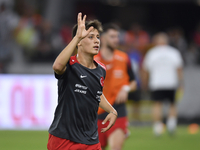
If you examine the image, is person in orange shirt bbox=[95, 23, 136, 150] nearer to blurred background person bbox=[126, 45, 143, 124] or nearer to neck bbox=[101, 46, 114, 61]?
neck bbox=[101, 46, 114, 61]

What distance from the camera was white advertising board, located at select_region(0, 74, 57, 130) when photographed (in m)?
13.2

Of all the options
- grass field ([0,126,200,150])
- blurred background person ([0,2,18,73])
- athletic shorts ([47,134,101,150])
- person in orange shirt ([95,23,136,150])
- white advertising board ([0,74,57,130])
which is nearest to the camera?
athletic shorts ([47,134,101,150])

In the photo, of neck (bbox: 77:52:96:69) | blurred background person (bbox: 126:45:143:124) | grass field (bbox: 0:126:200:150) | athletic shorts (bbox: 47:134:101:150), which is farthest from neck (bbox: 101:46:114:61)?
blurred background person (bbox: 126:45:143:124)

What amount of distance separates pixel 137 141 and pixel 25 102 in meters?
4.20

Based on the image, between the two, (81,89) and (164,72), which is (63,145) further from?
(164,72)

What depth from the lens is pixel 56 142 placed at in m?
4.54

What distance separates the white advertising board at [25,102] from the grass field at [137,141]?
0.43 m

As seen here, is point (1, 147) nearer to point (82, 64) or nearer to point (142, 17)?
point (82, 64)

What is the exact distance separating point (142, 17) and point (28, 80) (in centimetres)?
1392

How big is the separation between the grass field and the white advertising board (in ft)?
1.40

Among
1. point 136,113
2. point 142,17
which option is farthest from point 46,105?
point 142,17

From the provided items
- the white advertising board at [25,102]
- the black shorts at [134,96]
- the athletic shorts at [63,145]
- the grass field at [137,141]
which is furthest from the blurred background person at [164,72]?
the athletic shorts at [63,145]

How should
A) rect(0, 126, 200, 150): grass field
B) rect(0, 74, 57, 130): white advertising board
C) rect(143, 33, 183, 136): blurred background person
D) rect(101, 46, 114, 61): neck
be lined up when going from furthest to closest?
Answer: rect(0, 74, 57, 130): white advertising board → rect(143, 33, 183, 136): blurred background person → rect(0, 126, 200, 150): grass field → rect(101, 46, 114, 61): neck

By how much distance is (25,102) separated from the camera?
13305mm
